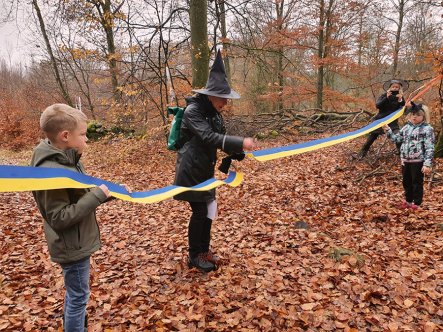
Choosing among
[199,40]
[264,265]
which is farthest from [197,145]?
[199,40]

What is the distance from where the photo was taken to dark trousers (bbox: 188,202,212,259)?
331 centimetres

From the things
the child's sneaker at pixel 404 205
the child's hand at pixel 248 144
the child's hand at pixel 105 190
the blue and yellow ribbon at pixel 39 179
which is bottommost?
Result: the child's sneaker at pixel 404 205

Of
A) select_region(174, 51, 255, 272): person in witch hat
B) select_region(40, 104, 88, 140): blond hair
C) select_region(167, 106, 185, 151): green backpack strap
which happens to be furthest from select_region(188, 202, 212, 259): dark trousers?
select_region(40, 104, 88, 140): blond hair

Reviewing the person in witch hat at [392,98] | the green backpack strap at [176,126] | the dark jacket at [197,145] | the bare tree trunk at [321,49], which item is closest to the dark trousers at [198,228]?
the dark jacket at [197,145]

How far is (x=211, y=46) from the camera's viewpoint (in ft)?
33.4

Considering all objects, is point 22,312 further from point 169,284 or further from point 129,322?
point 169,284

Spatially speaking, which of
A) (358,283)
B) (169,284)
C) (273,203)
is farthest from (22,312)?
(273,203)

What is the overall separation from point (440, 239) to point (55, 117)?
4.69 meters

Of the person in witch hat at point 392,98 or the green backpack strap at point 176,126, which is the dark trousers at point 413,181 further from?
the green backpack strap at point 176,126

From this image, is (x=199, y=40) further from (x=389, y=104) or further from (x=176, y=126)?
(x=176, y=126)

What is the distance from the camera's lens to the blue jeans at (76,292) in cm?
214

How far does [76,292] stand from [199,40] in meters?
7.81

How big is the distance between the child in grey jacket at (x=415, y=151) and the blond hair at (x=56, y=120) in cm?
470

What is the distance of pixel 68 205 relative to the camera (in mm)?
1944
